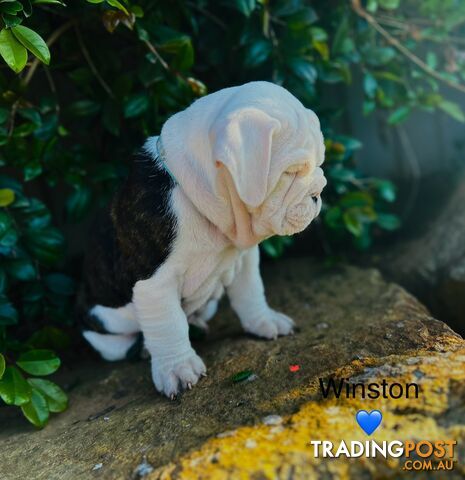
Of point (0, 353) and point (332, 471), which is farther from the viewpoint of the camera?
point (0, 353)

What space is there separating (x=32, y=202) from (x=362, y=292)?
1.95 metres

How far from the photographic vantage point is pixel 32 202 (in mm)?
3045

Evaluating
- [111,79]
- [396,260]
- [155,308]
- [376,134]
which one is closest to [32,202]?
[111,79]

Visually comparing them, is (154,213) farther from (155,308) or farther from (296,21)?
(296,21)

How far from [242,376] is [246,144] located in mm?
1014

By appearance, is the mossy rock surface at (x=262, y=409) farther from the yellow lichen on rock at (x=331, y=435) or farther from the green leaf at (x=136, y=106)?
the green leaf at (x=136, y=106)

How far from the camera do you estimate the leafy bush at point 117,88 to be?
110 inches

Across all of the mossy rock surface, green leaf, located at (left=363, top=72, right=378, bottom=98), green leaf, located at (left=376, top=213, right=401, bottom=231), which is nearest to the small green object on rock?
the mossy rock surface

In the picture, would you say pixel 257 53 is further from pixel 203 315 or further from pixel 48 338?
pixel 48 338

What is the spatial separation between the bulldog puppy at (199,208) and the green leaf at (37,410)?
0.52m

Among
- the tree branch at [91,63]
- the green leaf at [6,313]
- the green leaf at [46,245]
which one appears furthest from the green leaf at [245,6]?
the green leaf at [6,313]

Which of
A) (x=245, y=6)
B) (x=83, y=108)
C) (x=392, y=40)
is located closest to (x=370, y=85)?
(x=392, y=40)

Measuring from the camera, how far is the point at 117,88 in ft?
10.3

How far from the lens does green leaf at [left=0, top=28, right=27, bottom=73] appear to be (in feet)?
7.30
